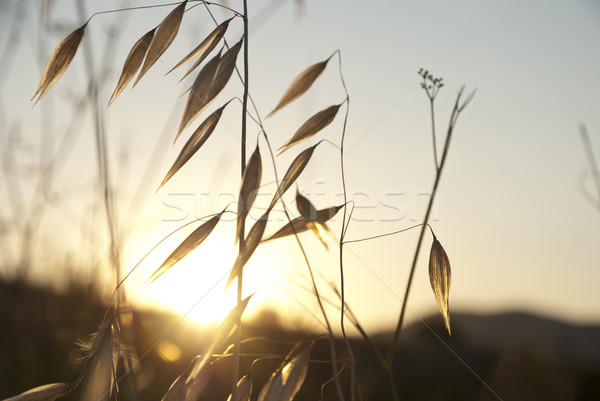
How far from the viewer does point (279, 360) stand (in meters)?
1.53

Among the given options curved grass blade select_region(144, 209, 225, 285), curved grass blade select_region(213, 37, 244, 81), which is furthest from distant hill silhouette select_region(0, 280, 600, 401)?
curved grass blade select_region(213, 37, 244, 81)

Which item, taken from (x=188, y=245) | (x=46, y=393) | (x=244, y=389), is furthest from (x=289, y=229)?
(x=46, y=393)

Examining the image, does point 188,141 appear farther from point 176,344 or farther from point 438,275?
point 176,344

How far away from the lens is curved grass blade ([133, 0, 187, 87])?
0.58m

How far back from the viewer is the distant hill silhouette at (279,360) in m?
1.23

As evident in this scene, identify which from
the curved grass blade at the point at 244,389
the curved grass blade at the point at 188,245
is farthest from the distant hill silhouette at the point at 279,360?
the curved grass blade at the point at 188,245

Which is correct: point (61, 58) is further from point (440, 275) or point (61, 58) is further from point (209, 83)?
point (440, 275)

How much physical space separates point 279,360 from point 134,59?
1.17m

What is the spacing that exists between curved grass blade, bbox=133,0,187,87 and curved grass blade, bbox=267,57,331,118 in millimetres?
157

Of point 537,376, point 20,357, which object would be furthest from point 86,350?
point 537,376

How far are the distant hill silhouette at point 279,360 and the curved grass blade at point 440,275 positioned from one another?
538mm

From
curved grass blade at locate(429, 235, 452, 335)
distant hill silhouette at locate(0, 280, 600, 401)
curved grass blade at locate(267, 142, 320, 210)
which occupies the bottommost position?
distant hill silhouette at locate(0, 280, 600, 401)

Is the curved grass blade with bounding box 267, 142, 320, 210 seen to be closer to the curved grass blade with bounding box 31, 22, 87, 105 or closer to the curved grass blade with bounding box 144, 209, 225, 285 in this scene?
the curved grass blade with bounding box 144, 209, 225, 285

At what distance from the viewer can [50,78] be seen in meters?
0.60
